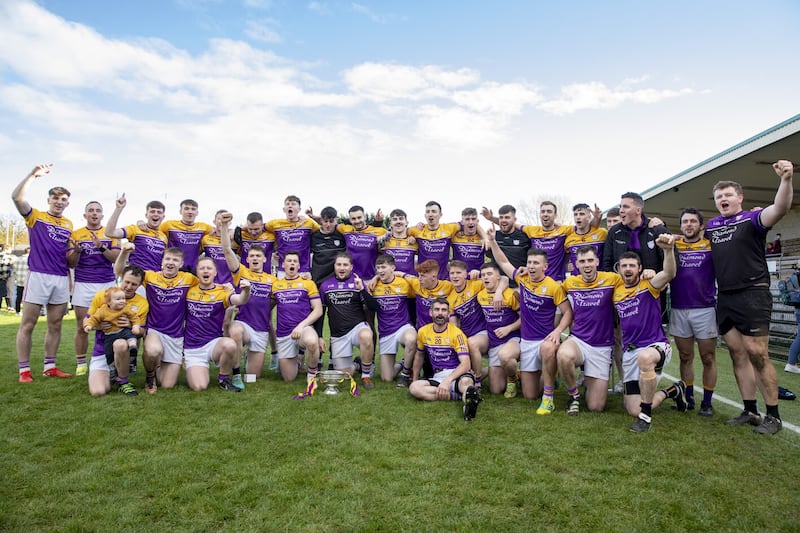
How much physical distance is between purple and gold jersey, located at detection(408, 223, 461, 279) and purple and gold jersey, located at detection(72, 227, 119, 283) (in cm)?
432

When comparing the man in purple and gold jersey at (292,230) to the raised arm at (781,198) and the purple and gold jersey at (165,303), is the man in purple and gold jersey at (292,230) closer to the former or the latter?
the purple and gold jersey at (165,303)

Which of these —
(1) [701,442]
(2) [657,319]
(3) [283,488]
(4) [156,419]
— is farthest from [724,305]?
(4) [156,419]

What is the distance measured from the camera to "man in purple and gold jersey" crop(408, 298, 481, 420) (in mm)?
5543

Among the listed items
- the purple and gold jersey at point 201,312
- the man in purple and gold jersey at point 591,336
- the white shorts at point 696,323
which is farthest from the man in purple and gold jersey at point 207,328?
the white shorts at point 696,323

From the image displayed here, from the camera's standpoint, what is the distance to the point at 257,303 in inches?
267

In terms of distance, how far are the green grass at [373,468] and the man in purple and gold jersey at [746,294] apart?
0.41 meters

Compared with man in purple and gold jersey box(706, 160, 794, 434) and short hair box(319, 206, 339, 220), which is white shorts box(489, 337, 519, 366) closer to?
man in purple and gold jersey box(706, 160, 794, 434)

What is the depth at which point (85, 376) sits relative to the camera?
650 centimetres

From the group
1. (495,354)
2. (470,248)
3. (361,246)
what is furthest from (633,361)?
(361,246)

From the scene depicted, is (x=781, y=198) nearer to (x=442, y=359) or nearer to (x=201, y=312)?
(x=442, y=359)

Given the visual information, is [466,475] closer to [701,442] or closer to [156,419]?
[701,442]

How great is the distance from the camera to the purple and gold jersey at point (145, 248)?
6969 millimetres

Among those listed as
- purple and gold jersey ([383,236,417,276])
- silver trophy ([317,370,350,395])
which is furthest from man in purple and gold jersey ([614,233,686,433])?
silver trophy ([317,370,350,395])

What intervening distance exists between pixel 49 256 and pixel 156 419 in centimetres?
306
